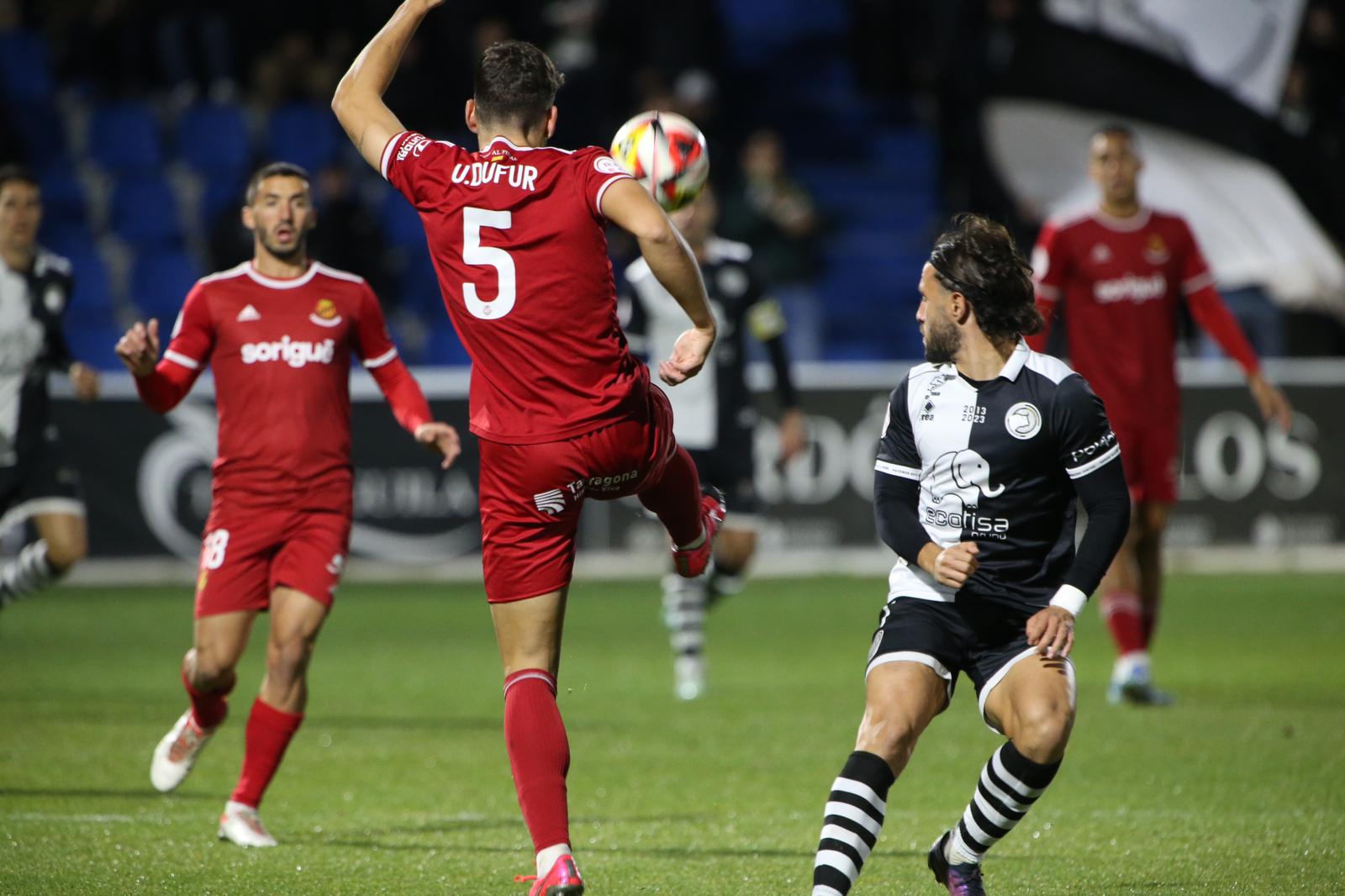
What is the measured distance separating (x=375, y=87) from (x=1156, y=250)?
567 cm

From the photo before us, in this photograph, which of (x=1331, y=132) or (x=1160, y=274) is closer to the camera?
(x=1160, y=274)

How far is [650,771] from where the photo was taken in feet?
25.8

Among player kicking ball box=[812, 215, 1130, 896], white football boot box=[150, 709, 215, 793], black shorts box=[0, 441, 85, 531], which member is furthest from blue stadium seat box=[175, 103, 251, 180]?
player kicking ball box=[812, 215, 1130, 896]

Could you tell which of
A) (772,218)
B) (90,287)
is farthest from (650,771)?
(90,287)

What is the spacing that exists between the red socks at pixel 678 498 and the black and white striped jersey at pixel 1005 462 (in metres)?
0.71

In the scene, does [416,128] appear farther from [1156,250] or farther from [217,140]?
[1156,250]

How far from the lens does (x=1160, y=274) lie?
9742 millimetres

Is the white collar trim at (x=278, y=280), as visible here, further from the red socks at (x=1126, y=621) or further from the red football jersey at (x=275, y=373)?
the red socks at (x=1126, y=621)

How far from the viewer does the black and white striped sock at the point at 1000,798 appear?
15.9ft

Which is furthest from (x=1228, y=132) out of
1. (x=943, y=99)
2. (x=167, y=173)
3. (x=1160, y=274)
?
(x=167, y=173)

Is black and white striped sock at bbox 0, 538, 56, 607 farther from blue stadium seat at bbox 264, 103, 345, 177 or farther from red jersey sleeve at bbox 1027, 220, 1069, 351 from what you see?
blue stadium seat at bbox 264, 103, 345, 177

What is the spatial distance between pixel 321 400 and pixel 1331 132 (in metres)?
15.3

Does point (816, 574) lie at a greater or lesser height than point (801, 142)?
lesser

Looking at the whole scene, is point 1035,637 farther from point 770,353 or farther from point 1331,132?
point 1331,132
